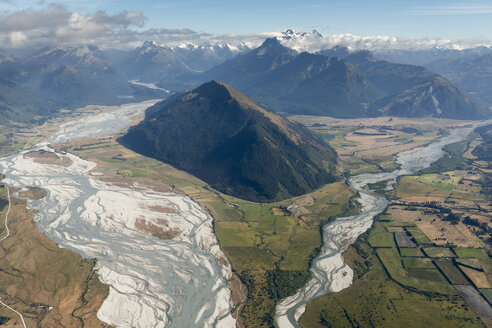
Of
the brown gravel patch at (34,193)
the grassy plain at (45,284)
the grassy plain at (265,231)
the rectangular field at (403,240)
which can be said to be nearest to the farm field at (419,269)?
the rectangular field at (403,240)

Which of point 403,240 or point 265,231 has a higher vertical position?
point 403,240

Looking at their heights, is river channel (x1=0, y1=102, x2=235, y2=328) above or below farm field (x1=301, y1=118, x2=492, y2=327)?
below

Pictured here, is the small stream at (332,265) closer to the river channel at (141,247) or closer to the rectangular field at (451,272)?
the river channel at (141,247)

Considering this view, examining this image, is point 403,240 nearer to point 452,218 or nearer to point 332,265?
point 452,218

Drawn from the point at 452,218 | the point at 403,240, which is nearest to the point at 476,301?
the point at 403,240

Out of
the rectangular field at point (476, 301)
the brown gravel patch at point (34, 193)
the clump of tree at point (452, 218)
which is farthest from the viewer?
the brown gravel patch at point (34, 193)

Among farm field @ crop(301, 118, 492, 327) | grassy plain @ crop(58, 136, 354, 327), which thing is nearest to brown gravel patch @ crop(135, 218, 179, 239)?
grassy plain @ crop(58, 136, 354, 327)

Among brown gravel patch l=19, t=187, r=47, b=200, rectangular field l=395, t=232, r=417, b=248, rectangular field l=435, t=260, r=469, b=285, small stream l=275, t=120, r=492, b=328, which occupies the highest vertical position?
rectangular field l=435, t=260, r=469, b=285

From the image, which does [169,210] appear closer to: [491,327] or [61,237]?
[61,237]

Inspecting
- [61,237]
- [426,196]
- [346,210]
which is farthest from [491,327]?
[61,237]

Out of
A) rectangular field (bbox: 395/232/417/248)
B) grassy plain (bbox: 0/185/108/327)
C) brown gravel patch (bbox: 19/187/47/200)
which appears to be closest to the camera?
grassy plain (bbox: 0/185/108/327)

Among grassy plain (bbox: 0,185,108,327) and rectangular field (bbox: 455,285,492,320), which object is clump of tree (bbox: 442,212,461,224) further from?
grassy plain (bbox: 0,185,108,327)
